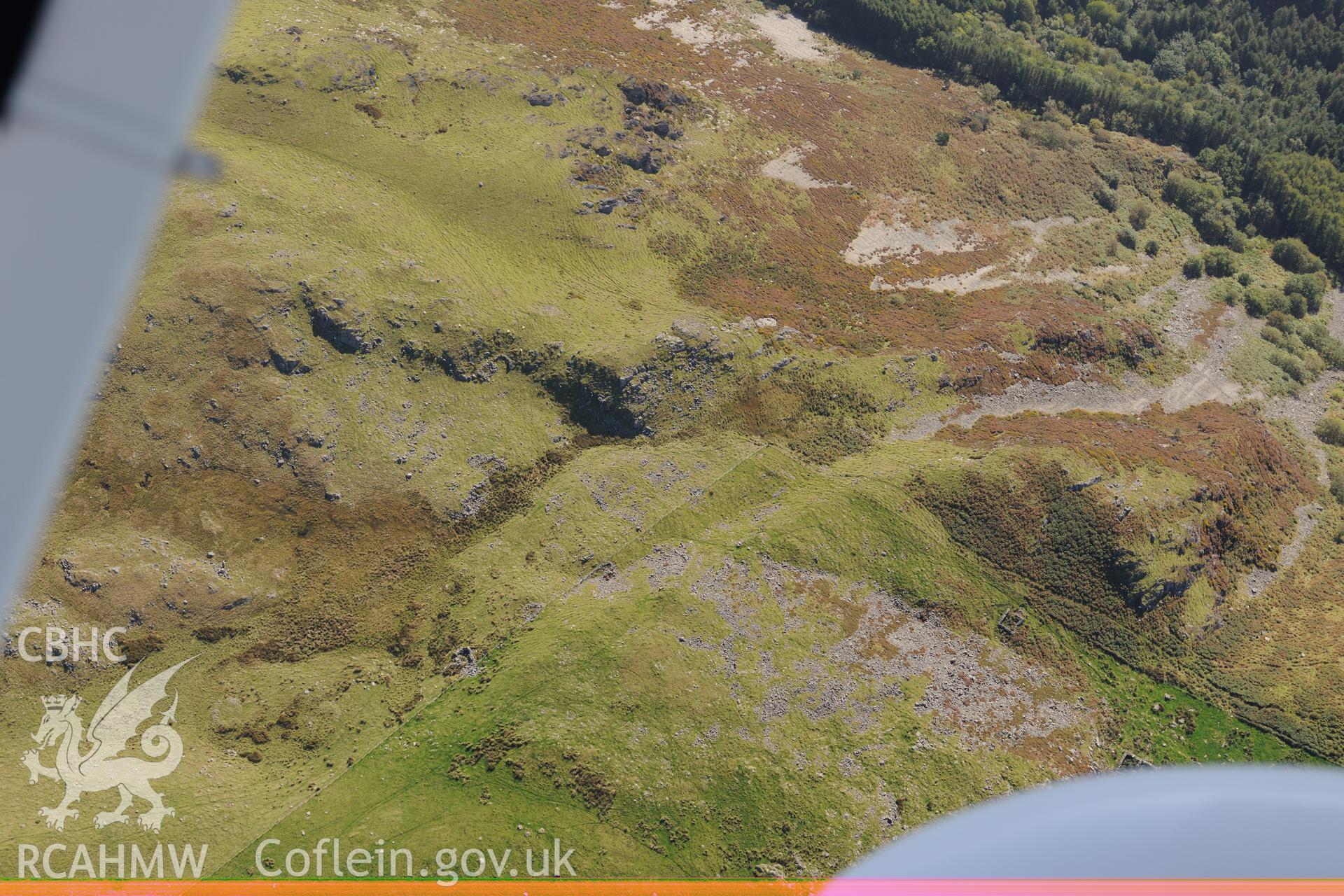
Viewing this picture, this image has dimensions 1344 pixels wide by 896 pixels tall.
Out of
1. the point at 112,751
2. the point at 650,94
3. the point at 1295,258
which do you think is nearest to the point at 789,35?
the point at 650,94

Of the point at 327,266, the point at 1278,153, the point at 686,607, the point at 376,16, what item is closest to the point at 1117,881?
the point at 686,607

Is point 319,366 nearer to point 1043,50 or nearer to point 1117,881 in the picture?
point 1117,881

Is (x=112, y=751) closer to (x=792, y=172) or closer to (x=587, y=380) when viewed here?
(x=587, y=380)

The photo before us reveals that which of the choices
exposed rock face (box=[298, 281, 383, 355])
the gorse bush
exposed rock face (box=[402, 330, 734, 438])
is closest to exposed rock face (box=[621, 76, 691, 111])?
exposed rock face (box=[402, 330, 734, 438])

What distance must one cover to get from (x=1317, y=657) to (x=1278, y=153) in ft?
257

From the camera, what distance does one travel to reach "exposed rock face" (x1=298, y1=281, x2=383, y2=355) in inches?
2026

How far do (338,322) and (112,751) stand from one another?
85.6ft

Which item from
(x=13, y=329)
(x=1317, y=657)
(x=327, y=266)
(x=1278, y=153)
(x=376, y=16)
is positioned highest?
(x=13, y=329)

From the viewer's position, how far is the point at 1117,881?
18.4ft

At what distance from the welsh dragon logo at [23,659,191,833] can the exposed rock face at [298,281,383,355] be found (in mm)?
21399

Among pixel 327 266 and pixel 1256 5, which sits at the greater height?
pixel 1256 5

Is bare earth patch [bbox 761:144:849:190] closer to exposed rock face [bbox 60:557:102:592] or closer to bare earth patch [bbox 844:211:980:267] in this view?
bare earth patch [bbox 844:211:980:267]

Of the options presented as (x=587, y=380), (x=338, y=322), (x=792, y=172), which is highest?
(x=792, y=172)

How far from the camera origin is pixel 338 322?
51.5m
